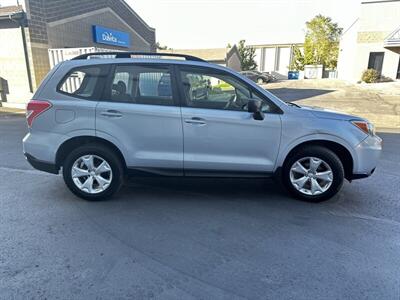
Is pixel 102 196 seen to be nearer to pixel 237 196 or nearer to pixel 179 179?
pixel 179 179

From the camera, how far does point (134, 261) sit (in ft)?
9.48

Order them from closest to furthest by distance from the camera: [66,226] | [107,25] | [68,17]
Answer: [66,226] < [68,17] < [107,25]

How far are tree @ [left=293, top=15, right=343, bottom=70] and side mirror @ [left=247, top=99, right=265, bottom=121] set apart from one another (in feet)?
131

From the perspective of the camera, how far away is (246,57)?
172 ft

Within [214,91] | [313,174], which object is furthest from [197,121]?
[313,174]

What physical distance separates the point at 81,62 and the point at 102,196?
1840mm

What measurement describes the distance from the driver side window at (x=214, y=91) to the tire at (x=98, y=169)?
1.28m

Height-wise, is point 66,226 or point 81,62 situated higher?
point 81,62

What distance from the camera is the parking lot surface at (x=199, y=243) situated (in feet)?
8.38

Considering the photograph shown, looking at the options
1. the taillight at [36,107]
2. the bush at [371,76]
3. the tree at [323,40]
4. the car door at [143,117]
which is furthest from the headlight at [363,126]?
the tree at [323,40]

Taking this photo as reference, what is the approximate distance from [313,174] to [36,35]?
46.9 feet

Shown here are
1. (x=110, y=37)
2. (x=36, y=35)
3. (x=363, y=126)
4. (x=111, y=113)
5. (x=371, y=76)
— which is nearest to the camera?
(x=111, y=113)

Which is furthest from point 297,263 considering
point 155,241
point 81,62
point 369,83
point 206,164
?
point 369,83

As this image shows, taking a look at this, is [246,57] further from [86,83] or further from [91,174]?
[91,174]
